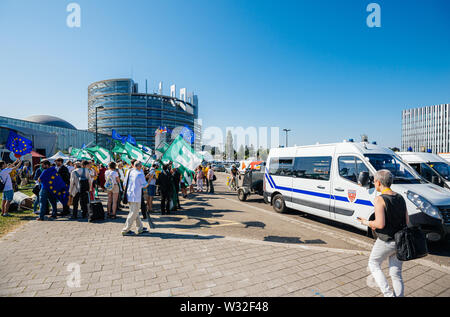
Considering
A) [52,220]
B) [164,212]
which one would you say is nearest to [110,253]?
[164,212]

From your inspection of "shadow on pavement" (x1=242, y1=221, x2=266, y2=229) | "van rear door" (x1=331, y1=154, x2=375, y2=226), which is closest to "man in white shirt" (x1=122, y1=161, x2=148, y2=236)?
"shadow on pavement" (x1=242, y1=221, x2=266, y2=229)

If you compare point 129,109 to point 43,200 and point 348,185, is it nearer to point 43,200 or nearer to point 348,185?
point 43,200

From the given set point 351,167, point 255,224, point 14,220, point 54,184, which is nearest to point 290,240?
point 255,224

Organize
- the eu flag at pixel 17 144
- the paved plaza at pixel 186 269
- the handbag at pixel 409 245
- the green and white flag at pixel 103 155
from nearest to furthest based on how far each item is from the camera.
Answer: the handbag at pixel 409 245
the paved plaza at pixel 186 269
the eu flag at pixel 17 144
the green and white flag at pixel 103 155

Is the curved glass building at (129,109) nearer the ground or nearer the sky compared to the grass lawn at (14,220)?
nearer the sky

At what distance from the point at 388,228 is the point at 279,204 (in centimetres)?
579

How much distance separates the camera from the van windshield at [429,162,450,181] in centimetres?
855

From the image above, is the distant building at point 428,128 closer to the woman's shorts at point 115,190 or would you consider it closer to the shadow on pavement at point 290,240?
the shadow on pavement at point 290,240

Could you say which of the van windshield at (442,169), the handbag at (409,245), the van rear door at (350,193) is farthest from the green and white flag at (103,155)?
the van windshield at (442,169)

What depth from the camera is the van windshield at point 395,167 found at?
5.02 meters

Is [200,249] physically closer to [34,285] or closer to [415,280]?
[34,285]

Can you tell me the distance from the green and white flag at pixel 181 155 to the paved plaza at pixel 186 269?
10.9 ft

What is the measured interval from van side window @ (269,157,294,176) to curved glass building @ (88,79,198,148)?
93844mm

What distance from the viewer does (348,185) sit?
18.3ft
